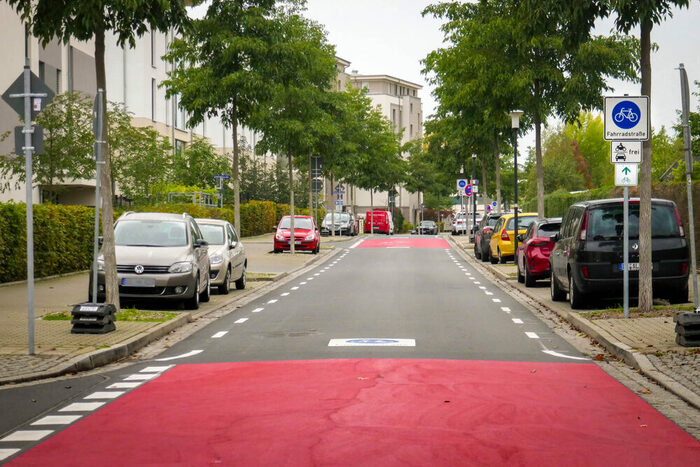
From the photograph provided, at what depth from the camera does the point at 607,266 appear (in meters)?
16.4

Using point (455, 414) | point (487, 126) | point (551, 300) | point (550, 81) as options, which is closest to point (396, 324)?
point (551, 300)

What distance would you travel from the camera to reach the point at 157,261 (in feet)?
57.3

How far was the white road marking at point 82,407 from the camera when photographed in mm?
8320

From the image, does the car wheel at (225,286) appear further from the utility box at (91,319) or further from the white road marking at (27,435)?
the white road marking at (27,435)

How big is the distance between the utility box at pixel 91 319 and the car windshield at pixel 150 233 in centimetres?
493

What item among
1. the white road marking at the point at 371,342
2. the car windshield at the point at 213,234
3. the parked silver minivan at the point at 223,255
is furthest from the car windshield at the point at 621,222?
the car windshield at the point at 213,234

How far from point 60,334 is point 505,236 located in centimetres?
2135

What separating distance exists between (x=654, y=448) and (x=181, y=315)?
10.4m

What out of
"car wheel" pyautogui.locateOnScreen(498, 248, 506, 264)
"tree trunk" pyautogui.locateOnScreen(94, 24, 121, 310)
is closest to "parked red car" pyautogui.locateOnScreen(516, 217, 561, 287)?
"car wheel" pyautogui.locateOnScreen(498, 248, 506, 264)

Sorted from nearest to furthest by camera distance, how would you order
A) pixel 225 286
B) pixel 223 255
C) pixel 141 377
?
pixel 141 377 → pixel 223 255 → pixel 225 286

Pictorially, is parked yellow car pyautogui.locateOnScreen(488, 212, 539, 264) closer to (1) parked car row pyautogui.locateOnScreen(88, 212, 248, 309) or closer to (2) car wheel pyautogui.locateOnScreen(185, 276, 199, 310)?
(1) parked car row pyautogui.locateOnScreen(88, 212, 248, 309)

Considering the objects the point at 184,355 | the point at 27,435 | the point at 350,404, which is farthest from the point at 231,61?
the point at 27,435

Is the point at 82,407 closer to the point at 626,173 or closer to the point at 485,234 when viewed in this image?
the point at 626,173

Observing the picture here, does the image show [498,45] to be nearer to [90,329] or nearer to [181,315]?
[181,315]
